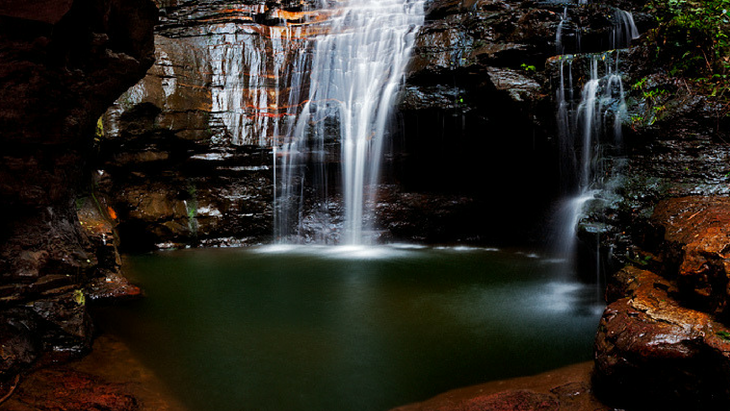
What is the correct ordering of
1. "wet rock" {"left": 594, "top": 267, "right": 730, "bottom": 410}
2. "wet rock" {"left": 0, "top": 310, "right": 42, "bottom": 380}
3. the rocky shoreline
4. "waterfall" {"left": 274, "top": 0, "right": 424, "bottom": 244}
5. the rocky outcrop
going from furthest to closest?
"waterfall" {"left": 274, "top": 0, "right": 424, "bottom": 244}
the rocky outcrop
"wet rock" {"left": 0, "top": 310, "right": 42, "bottom": 380}
the rocky shoreline
"wet rock" {"left": 594, "top": 267, "right": 730, "bottom": 410}

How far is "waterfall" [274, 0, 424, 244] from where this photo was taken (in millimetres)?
10109

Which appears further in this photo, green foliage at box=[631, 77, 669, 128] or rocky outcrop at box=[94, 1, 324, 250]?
rocky outcrop at box=[94, 1, 324, 250]

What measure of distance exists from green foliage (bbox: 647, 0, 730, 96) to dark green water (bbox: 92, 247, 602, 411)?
12.1 ft

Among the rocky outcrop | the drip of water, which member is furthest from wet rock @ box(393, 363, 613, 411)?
the rocky outcrop

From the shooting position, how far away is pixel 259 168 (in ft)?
33.3

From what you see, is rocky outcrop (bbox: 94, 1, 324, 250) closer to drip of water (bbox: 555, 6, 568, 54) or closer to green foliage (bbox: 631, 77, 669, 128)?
drip of water (bbox: 555, 6, 568, 54)

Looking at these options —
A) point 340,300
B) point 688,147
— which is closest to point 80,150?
point 340,300

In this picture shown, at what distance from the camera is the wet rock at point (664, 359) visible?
2557 millimetres

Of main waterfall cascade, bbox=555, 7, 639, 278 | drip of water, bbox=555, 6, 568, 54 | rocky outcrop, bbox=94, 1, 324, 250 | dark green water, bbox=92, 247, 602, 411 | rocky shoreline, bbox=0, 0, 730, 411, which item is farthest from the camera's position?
rocky outcrop, bbox=94, 1, 324, 250

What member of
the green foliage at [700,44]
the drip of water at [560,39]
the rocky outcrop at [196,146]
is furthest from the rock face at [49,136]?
the drip of water at [560,39]

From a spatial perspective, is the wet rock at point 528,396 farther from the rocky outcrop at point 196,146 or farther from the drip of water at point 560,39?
the rocky outcrop at point 196,146

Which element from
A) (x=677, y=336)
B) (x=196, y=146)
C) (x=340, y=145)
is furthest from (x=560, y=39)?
(x=196, y=146)

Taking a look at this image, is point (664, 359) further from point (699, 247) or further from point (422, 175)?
point (422, 175)

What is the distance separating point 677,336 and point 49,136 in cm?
517
